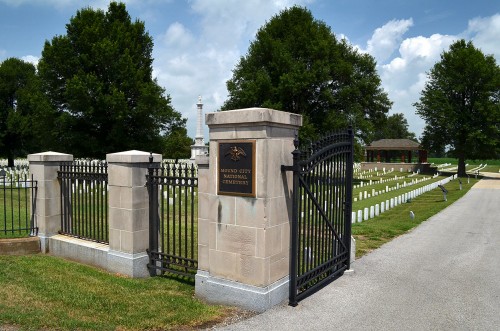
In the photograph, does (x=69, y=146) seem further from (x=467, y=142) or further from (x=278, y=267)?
(x=467, y=142)

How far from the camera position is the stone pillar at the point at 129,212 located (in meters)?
6.61

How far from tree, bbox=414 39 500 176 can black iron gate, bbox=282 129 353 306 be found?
4208 cm

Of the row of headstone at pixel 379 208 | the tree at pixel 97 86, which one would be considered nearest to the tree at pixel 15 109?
the tree at pixel 97 86

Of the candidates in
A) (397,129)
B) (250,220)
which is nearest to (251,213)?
(250,220)

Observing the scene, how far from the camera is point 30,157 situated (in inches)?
326

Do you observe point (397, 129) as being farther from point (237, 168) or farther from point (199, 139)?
point (237, 168)

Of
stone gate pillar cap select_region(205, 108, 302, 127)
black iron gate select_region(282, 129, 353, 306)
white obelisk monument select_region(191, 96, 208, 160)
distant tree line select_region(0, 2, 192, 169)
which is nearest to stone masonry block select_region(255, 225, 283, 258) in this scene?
black iron gate select_region(282, 129, 353, 306)

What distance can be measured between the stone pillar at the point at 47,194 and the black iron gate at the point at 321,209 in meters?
5.53

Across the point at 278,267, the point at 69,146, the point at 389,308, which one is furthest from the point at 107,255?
the point at 69,146

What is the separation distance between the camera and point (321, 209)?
6.14 m

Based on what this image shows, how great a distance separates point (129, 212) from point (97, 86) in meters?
24.5

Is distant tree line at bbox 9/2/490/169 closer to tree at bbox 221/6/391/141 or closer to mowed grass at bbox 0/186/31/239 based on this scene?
tree at bbox 221/6/391/141

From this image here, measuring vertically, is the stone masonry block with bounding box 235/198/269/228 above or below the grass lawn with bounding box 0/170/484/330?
above

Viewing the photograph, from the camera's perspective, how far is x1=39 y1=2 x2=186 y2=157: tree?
1120 inches
